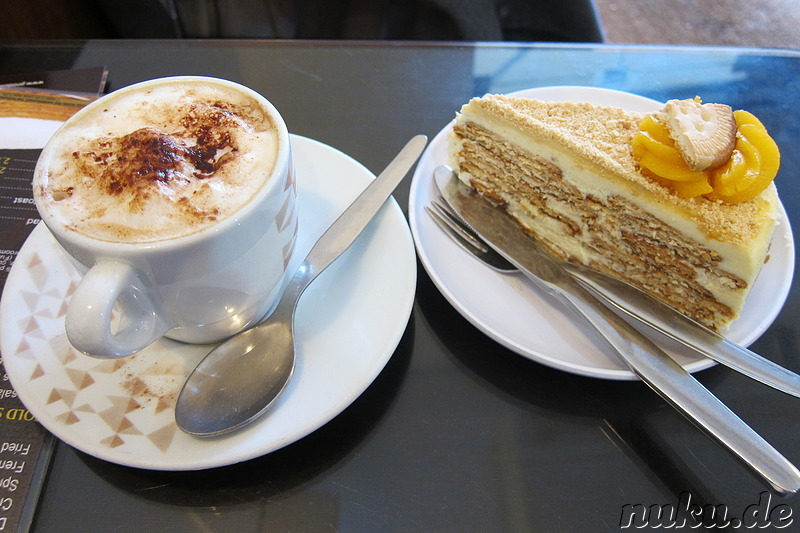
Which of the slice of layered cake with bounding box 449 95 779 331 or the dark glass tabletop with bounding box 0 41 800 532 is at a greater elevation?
the slice of layered cake with bounding box 449 95 779 331

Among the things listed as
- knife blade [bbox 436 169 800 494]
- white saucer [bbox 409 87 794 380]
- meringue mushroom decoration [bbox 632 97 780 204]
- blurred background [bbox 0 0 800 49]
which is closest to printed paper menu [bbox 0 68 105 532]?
blurred background [bbox 0 0 800 49]

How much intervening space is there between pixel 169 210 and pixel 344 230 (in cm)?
29

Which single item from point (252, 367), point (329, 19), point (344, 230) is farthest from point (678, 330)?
point (329, 19)

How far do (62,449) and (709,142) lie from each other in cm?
106

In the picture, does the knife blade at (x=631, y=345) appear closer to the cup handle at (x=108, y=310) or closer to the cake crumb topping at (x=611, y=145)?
the cake crumb topping at (x=611, y=145)

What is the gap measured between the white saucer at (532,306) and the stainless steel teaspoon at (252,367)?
16cm

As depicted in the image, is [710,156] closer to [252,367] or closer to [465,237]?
[465,237]

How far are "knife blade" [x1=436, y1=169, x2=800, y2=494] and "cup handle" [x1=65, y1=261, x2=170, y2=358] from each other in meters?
0.58

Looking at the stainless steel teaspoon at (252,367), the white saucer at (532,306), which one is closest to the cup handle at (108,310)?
the stainless steel teaspoon at (252,367)

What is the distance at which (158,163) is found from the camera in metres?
0.71

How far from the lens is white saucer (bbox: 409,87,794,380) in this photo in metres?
0.86

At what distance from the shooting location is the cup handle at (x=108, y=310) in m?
0.59

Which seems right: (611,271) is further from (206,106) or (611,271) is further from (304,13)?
(304,13)

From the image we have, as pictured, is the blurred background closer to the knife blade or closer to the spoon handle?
the knife blade
